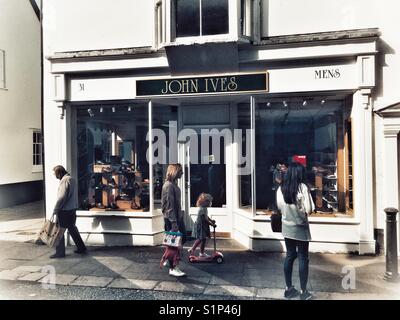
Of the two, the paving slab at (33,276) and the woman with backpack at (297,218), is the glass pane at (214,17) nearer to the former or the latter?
the woman with backpack at (297,218)

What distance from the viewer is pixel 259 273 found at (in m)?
5.74

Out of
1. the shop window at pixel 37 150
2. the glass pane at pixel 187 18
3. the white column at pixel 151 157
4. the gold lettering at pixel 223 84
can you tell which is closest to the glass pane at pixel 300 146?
the gold lettering at pixel 223 84

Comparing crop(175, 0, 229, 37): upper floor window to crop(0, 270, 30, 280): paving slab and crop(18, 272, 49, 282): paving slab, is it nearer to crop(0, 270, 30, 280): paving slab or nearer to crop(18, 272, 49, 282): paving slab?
crop(18, 272, 49, 282): paving slab

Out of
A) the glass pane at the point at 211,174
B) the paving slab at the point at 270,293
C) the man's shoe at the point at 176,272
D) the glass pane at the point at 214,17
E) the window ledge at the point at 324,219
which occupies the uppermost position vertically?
the glass pane at the point at 214,17

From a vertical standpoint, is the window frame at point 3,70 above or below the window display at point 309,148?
above

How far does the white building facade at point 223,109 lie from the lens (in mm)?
6621

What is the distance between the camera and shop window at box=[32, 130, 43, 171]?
14367 mm

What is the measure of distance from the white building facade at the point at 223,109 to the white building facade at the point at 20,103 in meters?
5.88

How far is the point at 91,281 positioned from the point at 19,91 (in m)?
10.5

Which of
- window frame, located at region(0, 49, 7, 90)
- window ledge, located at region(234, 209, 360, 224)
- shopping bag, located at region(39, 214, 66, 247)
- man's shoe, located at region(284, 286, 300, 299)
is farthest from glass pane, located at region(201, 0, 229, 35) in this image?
window frame, located at region(0, 49, 7, 90)

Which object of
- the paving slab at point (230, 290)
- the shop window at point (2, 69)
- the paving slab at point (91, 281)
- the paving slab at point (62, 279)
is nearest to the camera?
the paving slab at point (230, 290)

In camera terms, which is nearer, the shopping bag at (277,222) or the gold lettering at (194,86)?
the shopping bag at (277,222)
